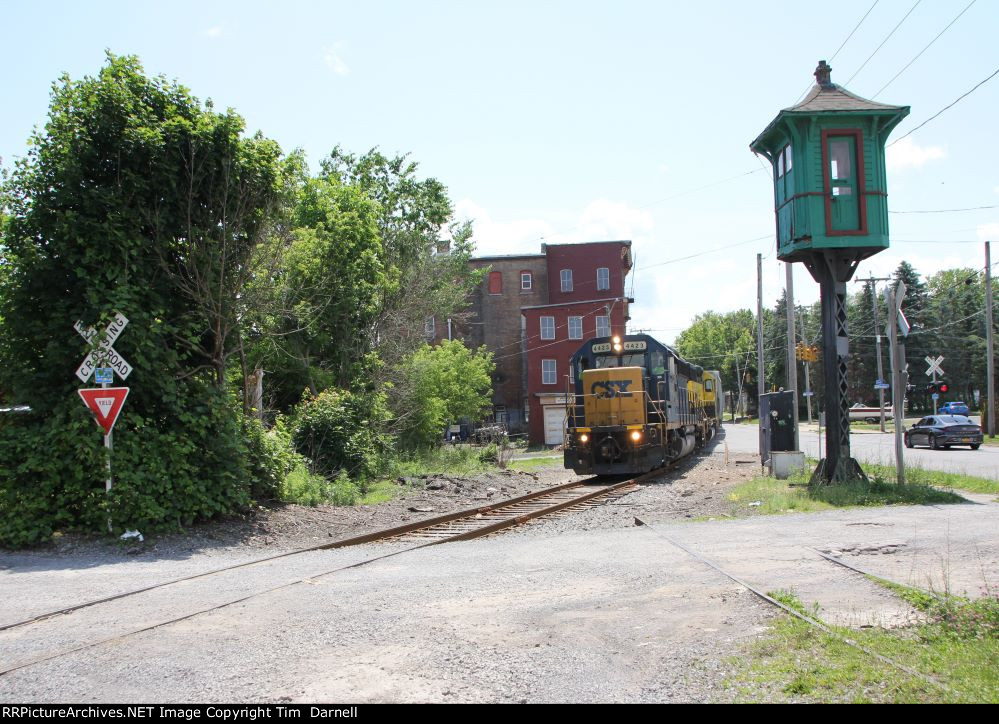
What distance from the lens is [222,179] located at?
12.5 meters

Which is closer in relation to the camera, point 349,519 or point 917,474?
point 349,519

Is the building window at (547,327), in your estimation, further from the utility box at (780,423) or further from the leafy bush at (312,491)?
the leafy bush at (312,491)

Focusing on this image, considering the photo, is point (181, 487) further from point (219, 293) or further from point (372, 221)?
point (372, 221)

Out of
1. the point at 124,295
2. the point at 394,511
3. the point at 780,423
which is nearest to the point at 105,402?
the point at 124,295

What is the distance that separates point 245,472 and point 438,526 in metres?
3.32

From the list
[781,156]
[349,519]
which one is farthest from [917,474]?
[349,519]

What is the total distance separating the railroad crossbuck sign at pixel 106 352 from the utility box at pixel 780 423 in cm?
1743

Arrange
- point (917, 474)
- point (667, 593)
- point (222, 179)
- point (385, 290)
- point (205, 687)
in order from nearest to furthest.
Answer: point (205, 687) → point (667, 593) → point (222, 179) → point (917, 474) → point (385, 290)

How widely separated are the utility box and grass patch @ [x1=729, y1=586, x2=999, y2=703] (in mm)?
16969

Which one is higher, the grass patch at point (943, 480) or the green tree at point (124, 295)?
the green tree at point (124, 295)

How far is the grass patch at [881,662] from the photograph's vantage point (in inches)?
176

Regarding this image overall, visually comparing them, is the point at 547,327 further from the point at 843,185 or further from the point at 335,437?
the point at 843,185

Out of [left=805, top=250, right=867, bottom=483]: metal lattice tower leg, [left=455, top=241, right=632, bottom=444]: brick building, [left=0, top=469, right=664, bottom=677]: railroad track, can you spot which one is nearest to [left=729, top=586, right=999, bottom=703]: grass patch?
[left=0, top=469, right=664, bottom=677]: railroad track

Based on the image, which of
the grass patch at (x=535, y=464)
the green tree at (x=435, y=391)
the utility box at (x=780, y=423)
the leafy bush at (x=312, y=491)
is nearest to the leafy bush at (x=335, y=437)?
the leafy bush at (x=312, y=491)
